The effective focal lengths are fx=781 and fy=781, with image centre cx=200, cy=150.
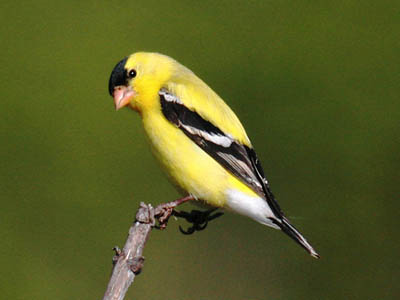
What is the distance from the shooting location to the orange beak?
11.9ft

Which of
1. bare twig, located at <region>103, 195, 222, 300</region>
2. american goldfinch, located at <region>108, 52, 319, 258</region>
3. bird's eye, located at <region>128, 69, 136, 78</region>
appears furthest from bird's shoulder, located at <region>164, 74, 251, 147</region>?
bare twig, located at <region>103, 195, 222, 300</region>

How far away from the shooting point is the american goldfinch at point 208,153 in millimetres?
3348

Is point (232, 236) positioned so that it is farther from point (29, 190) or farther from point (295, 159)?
point (29, 190)

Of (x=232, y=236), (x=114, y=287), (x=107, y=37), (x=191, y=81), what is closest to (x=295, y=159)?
(x=232, y=236)

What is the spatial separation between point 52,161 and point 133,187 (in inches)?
18.4

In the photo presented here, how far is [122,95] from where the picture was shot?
365cm

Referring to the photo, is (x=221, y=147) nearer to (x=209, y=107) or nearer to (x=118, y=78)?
(x=209, y=107)

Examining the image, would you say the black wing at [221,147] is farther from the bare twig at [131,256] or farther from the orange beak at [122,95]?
the bare twig at [131,256]

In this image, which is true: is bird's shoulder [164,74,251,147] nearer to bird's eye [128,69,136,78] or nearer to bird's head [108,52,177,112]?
bird's head [108,52,177,112]

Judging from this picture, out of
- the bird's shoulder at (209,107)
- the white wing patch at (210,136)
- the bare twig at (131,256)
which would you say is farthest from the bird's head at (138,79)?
the bare twig at (131,256)

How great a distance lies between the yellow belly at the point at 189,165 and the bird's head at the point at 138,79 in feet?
0.67

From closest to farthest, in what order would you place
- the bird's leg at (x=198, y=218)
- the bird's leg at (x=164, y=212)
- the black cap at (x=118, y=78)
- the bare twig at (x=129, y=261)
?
1. the bare twig at (x=129, y=261)
2. the bird's leg at (x=164, y=212)
3. the bird's leg at (x=198, y=218)
4. the black cap at (x=118, y=78)

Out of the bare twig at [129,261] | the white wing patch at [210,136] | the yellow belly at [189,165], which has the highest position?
the white wing patch at [210,136]

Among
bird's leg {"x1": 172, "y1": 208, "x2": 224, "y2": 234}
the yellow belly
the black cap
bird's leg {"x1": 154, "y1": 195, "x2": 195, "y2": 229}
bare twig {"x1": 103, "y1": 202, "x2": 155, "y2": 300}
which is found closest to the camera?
bare twig {"x1": 103, "y1": 202, "x2": 155, "y2": 300}
